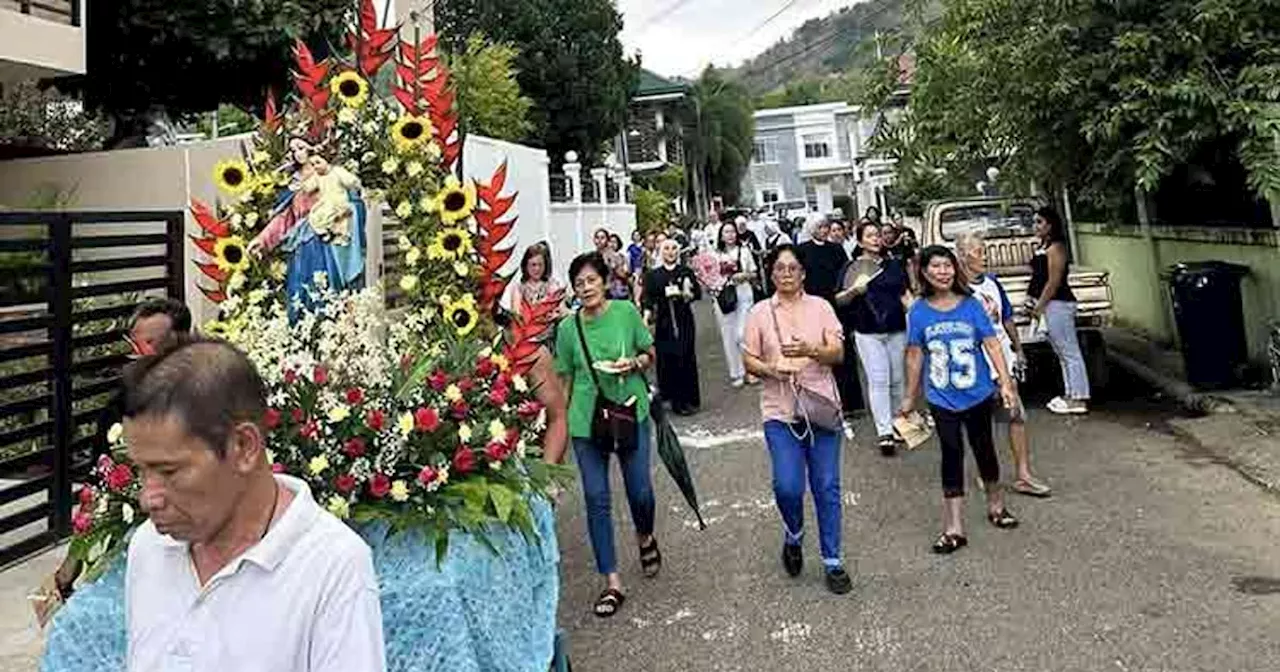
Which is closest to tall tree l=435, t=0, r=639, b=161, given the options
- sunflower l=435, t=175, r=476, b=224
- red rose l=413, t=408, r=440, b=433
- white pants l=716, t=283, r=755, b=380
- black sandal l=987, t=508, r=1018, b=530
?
white pants l=716, t=283, r=755, b=380

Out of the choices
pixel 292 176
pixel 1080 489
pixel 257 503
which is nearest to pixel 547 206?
pixel 1080 489

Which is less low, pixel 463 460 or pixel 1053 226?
pixel 1053 226

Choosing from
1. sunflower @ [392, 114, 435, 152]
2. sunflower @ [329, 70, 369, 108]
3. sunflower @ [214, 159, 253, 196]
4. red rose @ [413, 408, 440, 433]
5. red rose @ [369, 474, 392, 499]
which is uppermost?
sunflower @ [329, 70, 369, 108]

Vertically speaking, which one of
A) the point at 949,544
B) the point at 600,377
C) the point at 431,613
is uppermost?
the point at 600,377

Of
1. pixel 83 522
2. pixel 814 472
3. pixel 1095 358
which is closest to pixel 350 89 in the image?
pixel 83 522

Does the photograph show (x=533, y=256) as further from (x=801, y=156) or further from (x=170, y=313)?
(x=801, y=156)

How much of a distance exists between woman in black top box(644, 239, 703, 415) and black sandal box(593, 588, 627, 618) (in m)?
5.12

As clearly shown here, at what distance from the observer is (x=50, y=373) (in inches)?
252

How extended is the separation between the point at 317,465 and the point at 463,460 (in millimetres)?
494

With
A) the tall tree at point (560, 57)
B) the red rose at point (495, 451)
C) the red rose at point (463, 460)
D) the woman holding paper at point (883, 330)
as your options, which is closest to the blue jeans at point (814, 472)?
the red rose at point (495, 451)

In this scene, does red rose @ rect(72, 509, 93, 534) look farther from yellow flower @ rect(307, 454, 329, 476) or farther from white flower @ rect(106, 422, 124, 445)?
yellow flower @ rect(307, 454, 329, 476)

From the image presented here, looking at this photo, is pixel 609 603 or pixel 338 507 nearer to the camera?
pixel 338 507

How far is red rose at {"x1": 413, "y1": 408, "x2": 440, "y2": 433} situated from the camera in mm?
3240

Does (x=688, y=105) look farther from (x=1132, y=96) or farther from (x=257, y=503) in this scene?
(x=257, y=503)
